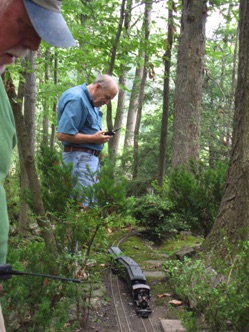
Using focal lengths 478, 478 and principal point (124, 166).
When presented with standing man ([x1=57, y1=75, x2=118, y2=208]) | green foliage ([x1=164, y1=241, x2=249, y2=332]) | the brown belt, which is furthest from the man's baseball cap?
the brown belt

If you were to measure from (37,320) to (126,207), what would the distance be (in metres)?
1.30

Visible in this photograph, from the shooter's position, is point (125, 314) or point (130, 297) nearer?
point (125, 314)

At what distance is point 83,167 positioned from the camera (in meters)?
5.07

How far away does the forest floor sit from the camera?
4.31m

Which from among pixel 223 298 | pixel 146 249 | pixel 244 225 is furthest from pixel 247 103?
pixel 146 249

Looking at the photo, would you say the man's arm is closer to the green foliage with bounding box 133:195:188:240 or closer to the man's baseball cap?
the green foliage with bounding box 133:195:188:240

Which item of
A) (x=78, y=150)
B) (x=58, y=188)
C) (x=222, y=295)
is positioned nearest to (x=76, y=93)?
(x=78, y=150)

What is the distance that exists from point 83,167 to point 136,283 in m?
1.32

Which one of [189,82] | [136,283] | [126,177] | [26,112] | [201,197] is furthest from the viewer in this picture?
[189,82]

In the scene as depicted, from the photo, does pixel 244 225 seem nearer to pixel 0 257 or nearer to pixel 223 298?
pixel 223 298

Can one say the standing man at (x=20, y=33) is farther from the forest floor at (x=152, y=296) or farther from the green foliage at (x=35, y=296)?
the forest floor at (x=152, y=296)

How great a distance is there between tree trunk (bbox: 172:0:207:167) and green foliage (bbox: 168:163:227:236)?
3216 mm

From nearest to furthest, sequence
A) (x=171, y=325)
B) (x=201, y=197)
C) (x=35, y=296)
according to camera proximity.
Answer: (x=35, y=296) < (x=171, y=325) < (x=201, y=197)

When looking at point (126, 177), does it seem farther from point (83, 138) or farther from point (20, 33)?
point (20, 33)
